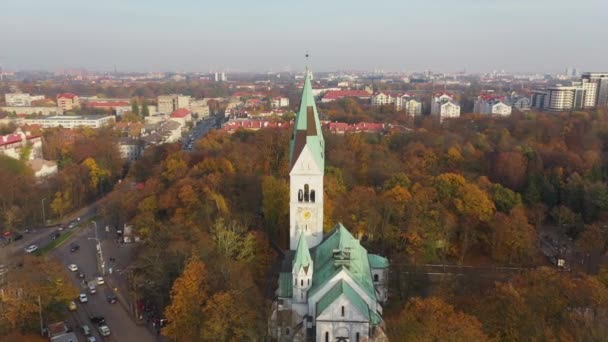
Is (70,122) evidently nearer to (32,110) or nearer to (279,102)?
(32,110)

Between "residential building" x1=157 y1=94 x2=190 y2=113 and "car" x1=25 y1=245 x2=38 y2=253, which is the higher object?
"residential building" x1=157 y1=94 x2=190 y2=113

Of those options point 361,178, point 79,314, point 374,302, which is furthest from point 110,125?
point 374,302

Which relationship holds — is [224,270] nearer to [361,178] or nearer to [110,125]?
[361,178]

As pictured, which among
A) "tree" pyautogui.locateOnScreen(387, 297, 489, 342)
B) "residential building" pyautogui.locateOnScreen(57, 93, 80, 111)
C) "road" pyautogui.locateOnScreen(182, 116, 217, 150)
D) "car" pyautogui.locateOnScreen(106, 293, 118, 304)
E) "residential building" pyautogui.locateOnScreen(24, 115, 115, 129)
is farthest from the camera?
"residential building" pyautogui.locateOnScreen(57, 93, 80, 111)

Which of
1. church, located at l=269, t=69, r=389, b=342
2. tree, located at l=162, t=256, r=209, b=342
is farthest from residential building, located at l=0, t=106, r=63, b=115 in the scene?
church, located at l=269, t=69, r=389, b=342

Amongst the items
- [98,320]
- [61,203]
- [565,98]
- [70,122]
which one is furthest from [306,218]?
[565,98]

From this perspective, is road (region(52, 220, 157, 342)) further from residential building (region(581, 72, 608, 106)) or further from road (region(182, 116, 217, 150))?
residential building (region(581, 72, 608, 106))
